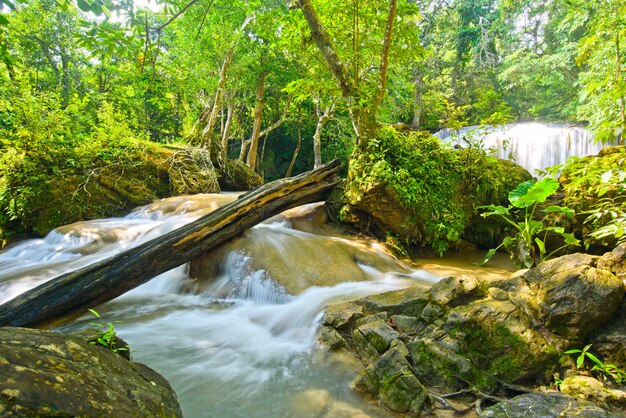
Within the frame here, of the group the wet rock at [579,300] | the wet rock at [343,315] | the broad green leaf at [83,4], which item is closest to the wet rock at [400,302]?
the wet rock at [343,315]

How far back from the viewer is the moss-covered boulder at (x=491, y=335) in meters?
2.25

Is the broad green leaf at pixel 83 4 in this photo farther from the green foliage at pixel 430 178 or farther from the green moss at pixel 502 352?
the green foliage at pixel 430 178

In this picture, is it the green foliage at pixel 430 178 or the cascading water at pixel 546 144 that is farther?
the cascading water at pixel 546 144

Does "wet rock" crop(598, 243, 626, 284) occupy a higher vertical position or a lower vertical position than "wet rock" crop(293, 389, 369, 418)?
higher

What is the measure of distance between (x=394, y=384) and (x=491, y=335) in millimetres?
929

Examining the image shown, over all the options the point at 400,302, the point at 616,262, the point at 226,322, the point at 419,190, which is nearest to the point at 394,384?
the point at 400,302

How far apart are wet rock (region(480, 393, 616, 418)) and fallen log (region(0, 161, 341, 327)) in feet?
12.7

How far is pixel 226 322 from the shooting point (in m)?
3.81

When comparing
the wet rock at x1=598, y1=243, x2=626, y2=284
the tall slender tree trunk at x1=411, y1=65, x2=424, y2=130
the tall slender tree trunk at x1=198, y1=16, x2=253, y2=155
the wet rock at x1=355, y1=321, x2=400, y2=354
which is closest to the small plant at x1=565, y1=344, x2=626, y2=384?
the wet rock at x1=598, y1=243, x2=626, y2=284

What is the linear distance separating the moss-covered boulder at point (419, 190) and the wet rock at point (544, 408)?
4.22m

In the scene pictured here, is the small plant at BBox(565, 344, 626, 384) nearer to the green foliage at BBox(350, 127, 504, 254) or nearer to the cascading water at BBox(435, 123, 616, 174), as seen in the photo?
the green foliage at BBox(350, 127, 504, 254)

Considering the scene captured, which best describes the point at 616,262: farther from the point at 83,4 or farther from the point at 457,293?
the point at 83,4

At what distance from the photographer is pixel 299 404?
89.3 inches

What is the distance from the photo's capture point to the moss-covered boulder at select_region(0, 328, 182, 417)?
1.10 meters
